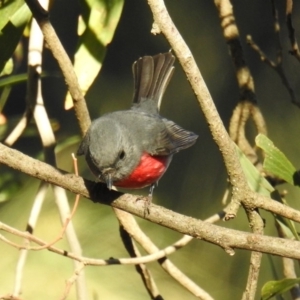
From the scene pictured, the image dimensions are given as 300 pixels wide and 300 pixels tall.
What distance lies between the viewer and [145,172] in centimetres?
273

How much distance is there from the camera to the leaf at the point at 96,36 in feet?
8.53

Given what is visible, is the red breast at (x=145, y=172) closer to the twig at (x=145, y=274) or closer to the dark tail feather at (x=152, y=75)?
the twig at (x=145, y=274)

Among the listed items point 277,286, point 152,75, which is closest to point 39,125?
point 152,75

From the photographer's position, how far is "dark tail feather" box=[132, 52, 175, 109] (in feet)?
9.86

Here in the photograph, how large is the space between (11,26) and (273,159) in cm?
106

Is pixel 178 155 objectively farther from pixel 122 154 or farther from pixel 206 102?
pixel 206 102

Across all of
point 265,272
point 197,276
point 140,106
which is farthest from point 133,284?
point 140,106

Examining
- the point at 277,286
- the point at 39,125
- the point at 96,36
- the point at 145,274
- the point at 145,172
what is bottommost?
the point at 145,274

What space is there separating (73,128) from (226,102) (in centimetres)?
67

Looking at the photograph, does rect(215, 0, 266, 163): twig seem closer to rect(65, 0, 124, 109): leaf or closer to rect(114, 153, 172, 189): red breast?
rect(114, 153, 172, 189): red breast

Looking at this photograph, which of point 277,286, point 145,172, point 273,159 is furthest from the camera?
point 145,172

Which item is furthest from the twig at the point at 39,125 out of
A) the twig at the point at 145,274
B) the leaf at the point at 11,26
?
the twig at the point at 145,274

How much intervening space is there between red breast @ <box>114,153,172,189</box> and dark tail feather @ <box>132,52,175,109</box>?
0.37 m

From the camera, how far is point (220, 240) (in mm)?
1828
